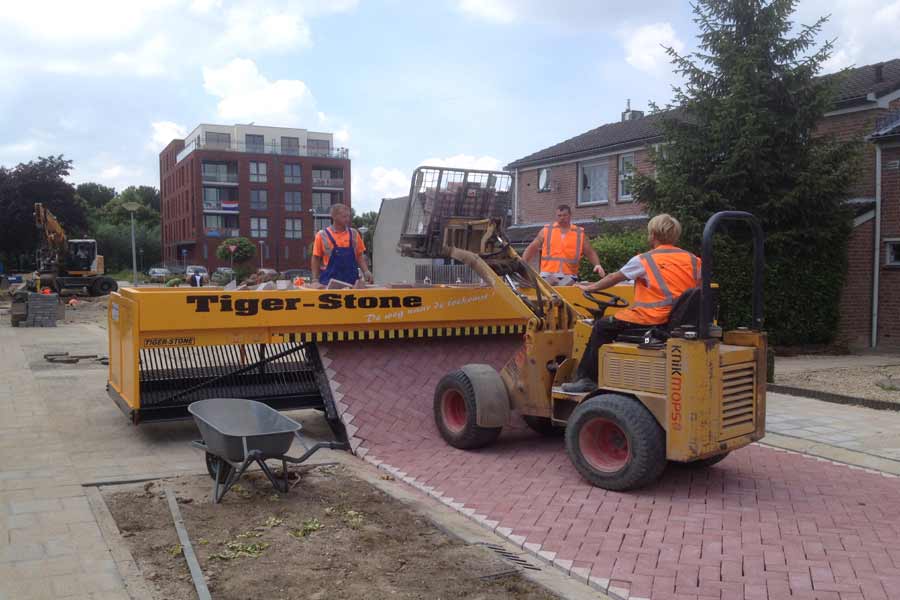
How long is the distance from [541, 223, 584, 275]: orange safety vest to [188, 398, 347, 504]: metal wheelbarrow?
12.7 feet

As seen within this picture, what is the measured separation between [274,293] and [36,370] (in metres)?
6.55

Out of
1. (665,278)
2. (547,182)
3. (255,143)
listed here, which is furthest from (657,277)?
(255,143)

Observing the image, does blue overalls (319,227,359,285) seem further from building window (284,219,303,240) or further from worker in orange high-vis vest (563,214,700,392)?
building window (284,219,303,240)

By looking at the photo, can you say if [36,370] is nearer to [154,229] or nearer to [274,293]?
[274,293]

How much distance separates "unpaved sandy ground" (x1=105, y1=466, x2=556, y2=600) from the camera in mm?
4227

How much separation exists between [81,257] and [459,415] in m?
37.4

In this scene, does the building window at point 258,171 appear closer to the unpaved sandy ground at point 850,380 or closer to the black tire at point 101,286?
the black tire at point 101,286

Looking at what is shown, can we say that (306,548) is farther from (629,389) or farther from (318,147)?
(318,147)

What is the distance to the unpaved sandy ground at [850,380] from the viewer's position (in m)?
10.1

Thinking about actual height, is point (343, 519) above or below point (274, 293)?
below

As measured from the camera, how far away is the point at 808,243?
1503 cm

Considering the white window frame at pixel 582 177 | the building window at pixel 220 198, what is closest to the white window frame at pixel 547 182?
the white window frame at pixel 582 177

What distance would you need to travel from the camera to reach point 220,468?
5848mm

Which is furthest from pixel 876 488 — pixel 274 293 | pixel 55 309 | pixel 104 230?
pixel 104 230
